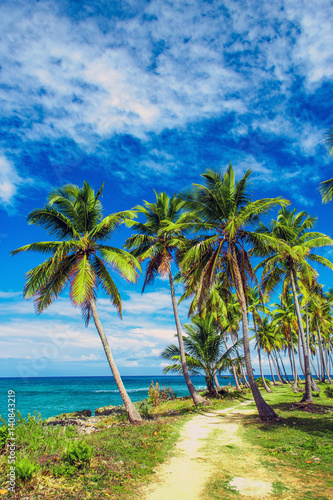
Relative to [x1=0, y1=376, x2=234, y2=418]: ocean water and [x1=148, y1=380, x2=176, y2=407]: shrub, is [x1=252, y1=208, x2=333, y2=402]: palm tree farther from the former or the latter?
[x1=0, y1=376, x2=234, y2=418]: ocean water

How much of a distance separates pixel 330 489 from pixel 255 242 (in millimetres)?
9114

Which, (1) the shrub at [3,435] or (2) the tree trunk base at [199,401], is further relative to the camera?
(2) the tree trunk base at [199,401]

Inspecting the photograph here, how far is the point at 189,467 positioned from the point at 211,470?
518 millimetres

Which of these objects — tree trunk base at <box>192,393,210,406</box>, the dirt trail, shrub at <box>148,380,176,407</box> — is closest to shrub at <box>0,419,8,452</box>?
the dirt trail

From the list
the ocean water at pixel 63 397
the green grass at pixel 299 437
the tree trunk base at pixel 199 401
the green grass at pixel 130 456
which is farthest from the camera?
the ocean water at pixel 63 397

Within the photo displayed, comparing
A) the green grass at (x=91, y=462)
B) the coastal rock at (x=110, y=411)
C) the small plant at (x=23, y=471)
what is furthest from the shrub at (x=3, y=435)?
the coastal rock at (x=110, y=411)

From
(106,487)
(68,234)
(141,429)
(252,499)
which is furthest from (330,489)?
(68,234)

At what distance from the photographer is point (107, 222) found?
38.8 feet

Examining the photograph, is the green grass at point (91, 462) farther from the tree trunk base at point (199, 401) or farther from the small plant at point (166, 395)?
the small plant at point (166, 395)

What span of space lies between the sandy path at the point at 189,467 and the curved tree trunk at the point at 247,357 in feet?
4.00

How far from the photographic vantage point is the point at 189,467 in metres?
6.25

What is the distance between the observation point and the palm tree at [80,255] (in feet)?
38.1

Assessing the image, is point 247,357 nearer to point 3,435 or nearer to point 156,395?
point 156,395

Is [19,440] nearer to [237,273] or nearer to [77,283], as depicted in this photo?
[77,283]
